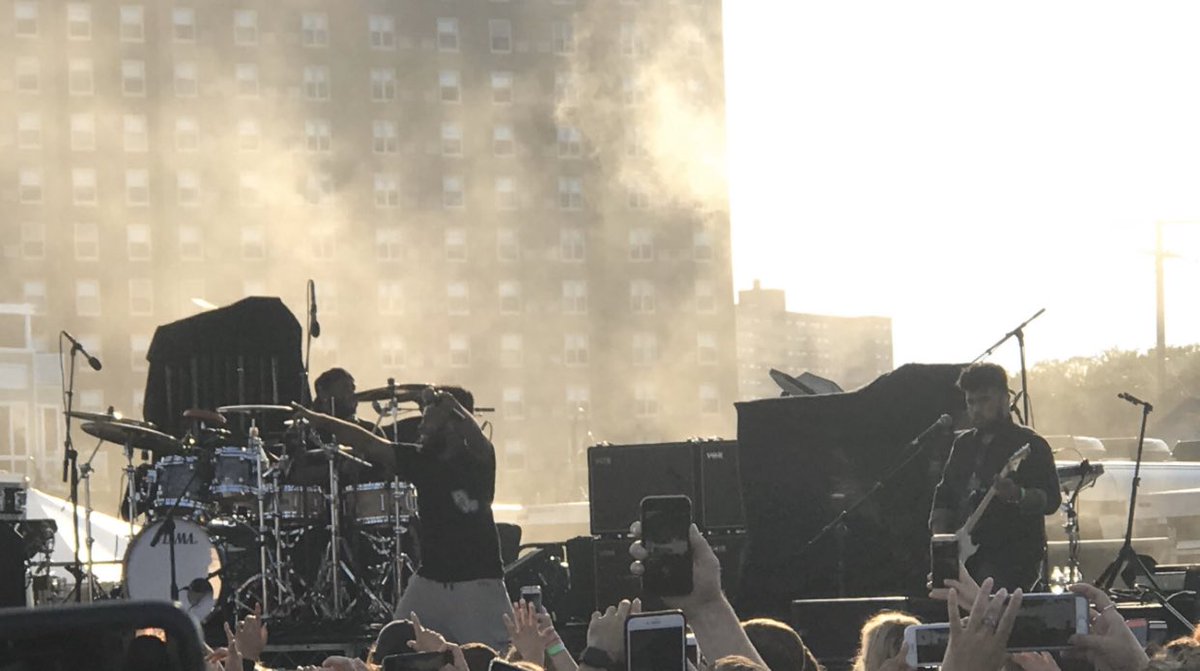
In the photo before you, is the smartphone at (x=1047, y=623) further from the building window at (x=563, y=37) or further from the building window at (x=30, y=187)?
the building window at (x=563, y=37)

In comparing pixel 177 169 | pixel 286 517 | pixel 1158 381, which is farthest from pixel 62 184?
pixel 286 517

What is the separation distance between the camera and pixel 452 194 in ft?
307

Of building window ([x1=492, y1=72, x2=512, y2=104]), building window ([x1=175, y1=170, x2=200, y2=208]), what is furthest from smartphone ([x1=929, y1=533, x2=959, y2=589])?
building window ([x1=492, y1=72, x2=512, y2=104])

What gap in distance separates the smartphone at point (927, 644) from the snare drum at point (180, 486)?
11.2m

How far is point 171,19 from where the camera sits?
8981 cm

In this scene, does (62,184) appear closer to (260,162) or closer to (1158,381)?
(260,162)

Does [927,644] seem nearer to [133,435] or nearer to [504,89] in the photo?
[133,435]

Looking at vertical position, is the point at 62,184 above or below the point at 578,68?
below

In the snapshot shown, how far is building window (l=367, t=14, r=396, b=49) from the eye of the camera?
93938 mm

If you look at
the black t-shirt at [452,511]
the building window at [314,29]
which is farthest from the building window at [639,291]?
the black t-shirt at [452,511]

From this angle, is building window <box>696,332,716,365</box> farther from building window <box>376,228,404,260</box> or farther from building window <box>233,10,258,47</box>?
building window <box>233,10,258,47</box>

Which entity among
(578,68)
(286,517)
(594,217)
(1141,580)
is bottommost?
(1141,580)

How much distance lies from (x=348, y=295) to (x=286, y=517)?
248 ft

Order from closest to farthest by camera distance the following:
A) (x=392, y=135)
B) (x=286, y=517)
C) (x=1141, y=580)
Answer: (x=286, y=517) → (x=1141, y=580) → (x=392, y=135)
